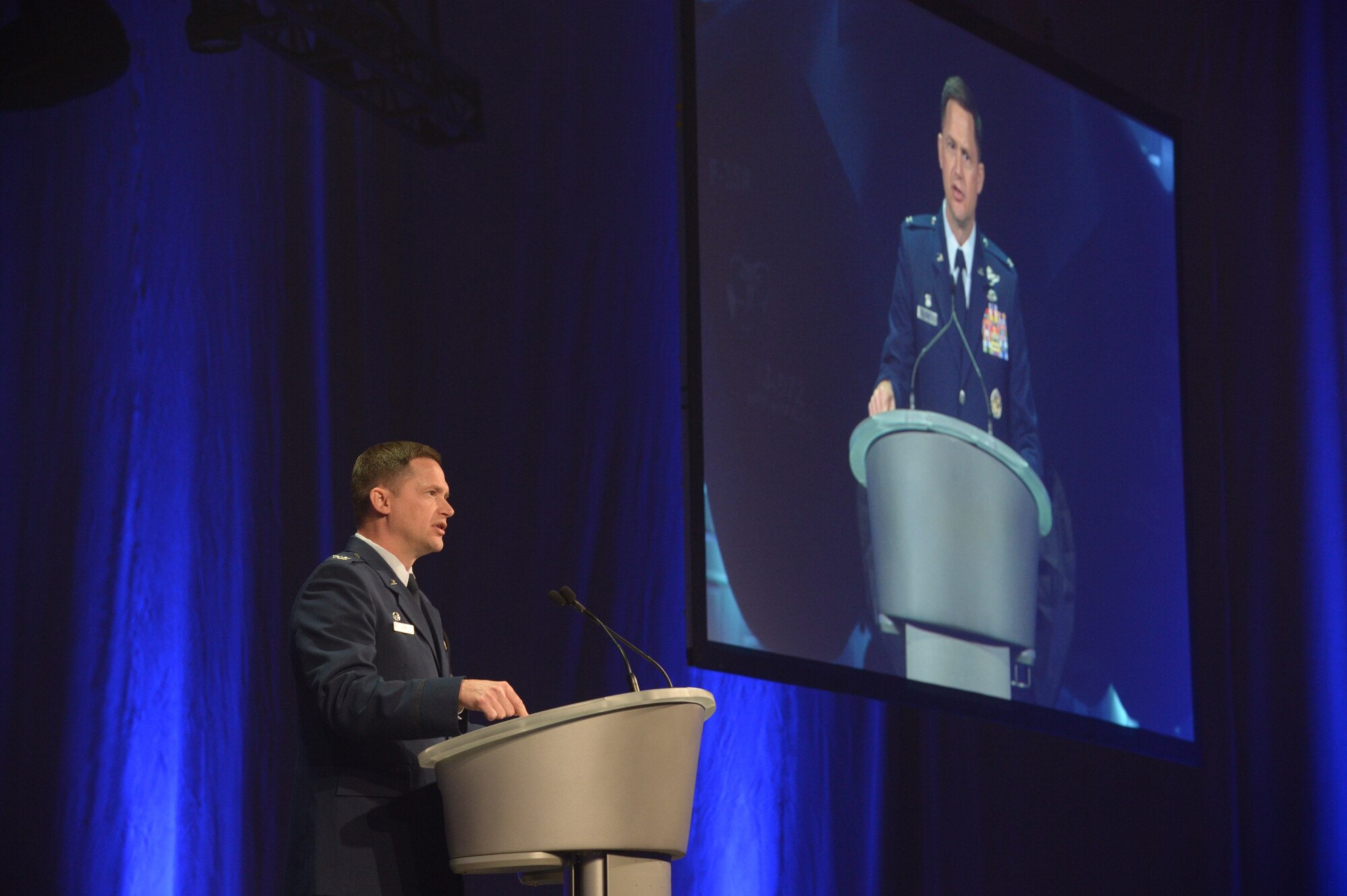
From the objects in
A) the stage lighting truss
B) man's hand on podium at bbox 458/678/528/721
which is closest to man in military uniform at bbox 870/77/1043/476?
the stage lighting truss

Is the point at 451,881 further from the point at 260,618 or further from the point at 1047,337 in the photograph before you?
the point at 1047,337

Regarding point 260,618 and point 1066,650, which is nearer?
point 260,618

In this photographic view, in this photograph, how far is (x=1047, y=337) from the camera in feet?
17.0

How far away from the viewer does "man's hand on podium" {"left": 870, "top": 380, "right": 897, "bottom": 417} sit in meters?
4.55

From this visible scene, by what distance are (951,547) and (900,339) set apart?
0.61 meters

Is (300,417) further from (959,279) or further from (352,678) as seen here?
(959,279)

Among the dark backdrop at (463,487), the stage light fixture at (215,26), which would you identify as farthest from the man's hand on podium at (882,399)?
the stage light fixture at (215,26)

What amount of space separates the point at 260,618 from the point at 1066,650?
2506 millimetres

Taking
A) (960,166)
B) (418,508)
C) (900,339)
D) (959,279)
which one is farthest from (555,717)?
(960,166)

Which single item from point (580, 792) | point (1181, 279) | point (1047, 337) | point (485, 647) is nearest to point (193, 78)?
point (485, 647)

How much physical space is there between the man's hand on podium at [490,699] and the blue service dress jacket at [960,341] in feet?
8.68

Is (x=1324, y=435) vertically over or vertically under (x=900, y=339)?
over

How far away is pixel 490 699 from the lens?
6.98 feet

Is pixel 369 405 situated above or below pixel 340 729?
above
